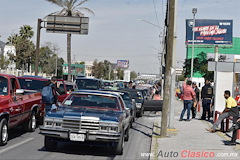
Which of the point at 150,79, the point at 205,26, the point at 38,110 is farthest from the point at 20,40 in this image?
the point at 150,79

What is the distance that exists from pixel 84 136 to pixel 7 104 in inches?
100

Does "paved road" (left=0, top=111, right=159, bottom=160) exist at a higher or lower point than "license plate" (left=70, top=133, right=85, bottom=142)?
lower

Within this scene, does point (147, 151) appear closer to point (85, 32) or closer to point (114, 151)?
point (114, 151)

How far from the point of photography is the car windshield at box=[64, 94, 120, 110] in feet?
36.3

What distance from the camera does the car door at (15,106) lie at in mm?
11060

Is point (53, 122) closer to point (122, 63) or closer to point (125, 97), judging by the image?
point (125, 97)

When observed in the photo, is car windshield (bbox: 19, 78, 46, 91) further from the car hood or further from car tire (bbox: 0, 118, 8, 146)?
the car hood

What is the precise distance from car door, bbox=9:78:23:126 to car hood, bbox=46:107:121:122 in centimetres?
152

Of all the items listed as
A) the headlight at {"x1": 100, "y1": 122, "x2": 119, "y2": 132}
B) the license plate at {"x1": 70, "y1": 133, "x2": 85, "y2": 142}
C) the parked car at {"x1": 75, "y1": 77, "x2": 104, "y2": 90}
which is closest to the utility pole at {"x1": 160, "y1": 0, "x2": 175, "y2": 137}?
the headlight at {"x1": 100, "y1": 122, "x2": 119, "y2": 132}

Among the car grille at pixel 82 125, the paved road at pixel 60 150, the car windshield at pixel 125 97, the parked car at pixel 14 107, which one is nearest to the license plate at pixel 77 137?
the car grille at pixel 82 125

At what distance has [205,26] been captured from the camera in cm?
7706

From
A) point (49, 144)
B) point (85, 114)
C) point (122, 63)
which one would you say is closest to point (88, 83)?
point (49, 144)

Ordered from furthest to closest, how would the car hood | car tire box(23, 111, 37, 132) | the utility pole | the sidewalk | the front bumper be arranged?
1. the utility pole
2. car tire box(23, 111, 37, 132)
3. the sidewalk
4. the car hood
5. the front bumper

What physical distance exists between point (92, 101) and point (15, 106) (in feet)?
7.01
